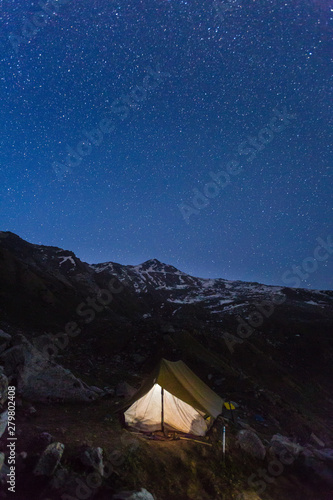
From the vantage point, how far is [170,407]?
12258 mm

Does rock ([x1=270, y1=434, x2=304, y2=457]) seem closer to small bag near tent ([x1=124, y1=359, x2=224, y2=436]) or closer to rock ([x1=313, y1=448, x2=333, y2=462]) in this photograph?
rock ([x1=313, y1=448, x2=333, y2=462])

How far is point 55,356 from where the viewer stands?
2133 cm

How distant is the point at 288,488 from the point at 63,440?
9482 millimetres

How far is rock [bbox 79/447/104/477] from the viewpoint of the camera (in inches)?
301

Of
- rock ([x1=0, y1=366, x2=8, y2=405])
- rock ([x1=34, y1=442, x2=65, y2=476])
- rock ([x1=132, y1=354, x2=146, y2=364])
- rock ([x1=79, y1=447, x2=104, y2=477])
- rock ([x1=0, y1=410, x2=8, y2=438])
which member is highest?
rock ([x1=0, y1=366, x2=8, y2=405])

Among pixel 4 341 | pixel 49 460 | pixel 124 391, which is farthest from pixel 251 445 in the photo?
pixel 4 341

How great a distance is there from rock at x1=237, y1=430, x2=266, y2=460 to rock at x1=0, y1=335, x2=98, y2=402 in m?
8.11

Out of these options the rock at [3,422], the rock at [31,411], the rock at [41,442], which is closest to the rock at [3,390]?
the rock at [31,411]

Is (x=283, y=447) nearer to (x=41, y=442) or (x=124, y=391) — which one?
(x=124, y=391)

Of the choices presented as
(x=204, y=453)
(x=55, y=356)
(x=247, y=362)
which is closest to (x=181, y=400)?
(x=204, y=453)

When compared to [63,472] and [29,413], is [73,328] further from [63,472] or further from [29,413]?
[63,472]

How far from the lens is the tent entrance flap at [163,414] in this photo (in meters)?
11.8

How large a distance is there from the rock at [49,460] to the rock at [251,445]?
28.1 feet

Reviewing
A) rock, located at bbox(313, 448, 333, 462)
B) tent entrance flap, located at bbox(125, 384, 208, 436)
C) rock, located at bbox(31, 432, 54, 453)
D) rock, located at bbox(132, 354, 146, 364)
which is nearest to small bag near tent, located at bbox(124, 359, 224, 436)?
tent entrance flap, located at bbox(125, 384, 208, 436)
